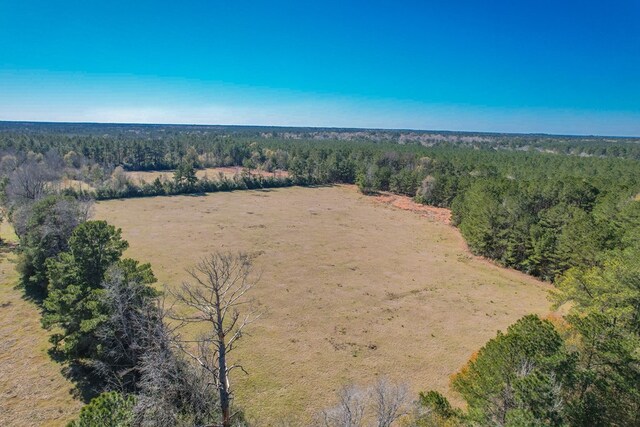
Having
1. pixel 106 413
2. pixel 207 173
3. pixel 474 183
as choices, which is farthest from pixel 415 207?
pixel 106 413

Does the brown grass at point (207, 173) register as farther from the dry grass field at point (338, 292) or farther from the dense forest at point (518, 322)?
the dry grass field at point (338, 292)

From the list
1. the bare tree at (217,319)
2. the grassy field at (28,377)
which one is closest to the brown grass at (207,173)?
the grassy field at (28,377)

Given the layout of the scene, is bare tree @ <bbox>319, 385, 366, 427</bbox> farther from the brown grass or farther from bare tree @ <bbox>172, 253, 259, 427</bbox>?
the brown grass

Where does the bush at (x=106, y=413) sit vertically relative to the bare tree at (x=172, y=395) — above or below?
above

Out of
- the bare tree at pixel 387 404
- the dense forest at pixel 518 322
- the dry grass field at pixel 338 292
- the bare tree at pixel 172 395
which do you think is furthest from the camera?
the dry grass field at pixel 338 292

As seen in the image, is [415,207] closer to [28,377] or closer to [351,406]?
[351,406]
